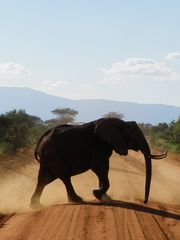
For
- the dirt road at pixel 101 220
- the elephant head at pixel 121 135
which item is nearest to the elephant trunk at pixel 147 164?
the elephant head at pixel 121 135

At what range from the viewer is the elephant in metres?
14.6

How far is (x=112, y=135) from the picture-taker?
14.6 m

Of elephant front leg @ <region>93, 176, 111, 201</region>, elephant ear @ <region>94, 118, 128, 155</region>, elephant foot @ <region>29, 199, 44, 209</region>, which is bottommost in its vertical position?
A: elephant foot @ <region>29, 199, 44, 209</region>

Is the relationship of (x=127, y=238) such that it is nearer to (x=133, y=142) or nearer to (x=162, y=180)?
(x=133, y=142)

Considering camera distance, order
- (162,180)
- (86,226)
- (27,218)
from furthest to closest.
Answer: (162,180), (27,218), (86,226)

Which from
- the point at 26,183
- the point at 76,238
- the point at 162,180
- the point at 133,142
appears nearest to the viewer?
the point at 76,238

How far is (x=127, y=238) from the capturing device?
30.2 feet

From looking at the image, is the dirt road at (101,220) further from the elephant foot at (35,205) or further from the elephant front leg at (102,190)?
the elephant front leg at (102,190)

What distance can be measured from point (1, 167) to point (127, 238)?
58.4ft

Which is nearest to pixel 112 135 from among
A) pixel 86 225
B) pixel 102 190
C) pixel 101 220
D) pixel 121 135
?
pixel 121 135

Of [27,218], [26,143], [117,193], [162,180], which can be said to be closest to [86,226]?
[27,218]

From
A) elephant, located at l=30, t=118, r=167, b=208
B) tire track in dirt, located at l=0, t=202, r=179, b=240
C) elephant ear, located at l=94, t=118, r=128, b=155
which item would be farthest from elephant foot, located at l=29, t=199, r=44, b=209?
elephant ear, located at l=94, t=118, r=128, b=155

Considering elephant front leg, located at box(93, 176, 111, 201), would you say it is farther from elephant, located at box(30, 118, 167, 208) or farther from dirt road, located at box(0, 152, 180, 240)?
dirt road, located at box(0, 152, 180, 240)

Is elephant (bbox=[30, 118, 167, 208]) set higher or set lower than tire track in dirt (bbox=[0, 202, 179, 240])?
higher
